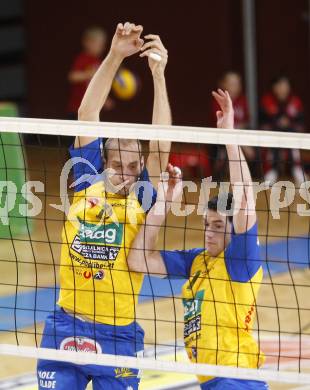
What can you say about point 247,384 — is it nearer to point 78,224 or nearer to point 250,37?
point 78,224

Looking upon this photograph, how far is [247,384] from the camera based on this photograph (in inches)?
201

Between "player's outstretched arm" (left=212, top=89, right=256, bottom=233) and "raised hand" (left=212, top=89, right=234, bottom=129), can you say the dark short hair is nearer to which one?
"player's outstretched arm" (left=212, top=89, right=256, bottom=233)

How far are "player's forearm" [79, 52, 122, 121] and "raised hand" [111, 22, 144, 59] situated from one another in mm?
40

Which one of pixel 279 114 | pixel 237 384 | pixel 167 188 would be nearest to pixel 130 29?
pixel 167 188

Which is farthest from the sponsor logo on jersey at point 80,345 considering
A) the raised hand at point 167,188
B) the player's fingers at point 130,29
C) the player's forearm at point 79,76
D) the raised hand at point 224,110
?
the player's forearm at point 79,76

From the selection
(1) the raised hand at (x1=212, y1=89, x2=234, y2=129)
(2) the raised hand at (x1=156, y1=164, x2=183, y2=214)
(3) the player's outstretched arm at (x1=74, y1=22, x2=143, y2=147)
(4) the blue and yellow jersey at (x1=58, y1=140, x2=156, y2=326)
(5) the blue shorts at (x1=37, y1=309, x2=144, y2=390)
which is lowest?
(5) the blue shorts at (x1=37, y1=309, x2=144, y2=390)

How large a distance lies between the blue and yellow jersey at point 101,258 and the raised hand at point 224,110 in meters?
0.58

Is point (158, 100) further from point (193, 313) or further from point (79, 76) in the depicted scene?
point (79, 76)

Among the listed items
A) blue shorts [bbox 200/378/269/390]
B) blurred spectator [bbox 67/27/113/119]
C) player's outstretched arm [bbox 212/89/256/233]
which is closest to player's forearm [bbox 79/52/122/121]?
player's outstretched arm [bbox 212/89/256/233]

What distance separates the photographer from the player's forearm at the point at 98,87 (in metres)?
5.38

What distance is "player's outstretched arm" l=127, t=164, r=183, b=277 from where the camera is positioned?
5.20 metres

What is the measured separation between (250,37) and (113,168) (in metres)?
12.7

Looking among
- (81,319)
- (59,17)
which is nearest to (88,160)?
(81,319)

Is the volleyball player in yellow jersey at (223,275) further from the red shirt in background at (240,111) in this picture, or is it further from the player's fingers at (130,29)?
the red shirt in background at (240,111)
